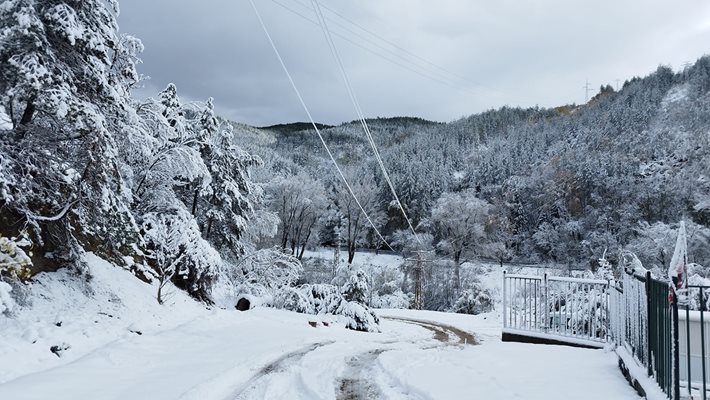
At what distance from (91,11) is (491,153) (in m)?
75.1

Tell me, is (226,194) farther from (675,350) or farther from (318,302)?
(675,350)

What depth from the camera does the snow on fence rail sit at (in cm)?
897

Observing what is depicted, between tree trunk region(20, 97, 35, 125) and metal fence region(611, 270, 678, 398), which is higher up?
tree trunk region(20, 97, 35, 125)

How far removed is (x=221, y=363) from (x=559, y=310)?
21.9 ft

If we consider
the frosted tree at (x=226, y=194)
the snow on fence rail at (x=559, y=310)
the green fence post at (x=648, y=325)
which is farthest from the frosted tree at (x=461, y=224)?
the green fence post at (x=648, y=325)

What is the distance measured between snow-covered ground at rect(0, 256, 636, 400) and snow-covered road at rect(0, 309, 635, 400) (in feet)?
0.05

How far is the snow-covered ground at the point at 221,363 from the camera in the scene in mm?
5539

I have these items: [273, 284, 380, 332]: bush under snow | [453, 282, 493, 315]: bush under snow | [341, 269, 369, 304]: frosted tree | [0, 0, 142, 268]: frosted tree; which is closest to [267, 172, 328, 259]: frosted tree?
[453, 282, 493, 315]: bush under snow

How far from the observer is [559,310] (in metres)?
9.88

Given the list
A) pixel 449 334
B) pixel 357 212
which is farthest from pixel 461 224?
pixel 449 334

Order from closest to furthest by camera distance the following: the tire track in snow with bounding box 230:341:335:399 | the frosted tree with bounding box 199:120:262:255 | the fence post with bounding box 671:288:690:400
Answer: the fence post with bounding box 671:288:690:400, the tire track in snow with bounding box 230:341:335:399, the frosted tree with bounding box 199:120:262:255

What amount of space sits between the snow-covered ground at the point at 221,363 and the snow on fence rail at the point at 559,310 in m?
1.23

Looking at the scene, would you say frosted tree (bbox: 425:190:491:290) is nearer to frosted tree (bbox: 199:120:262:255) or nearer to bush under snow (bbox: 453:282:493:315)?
bush under snow (bbox: 453:282:493:315)

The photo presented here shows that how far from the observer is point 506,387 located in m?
5.35
